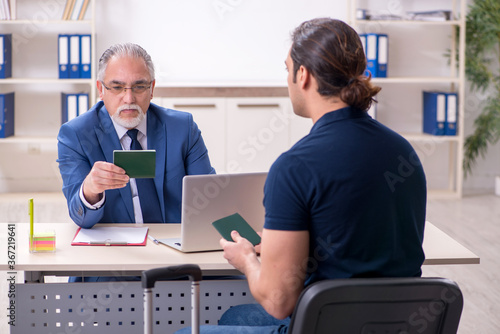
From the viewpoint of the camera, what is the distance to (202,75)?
551 cm

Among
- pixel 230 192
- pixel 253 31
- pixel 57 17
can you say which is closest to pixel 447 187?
pixel 253 31

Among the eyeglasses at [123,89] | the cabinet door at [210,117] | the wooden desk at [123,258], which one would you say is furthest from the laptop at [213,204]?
the cabinet door at [210,117]

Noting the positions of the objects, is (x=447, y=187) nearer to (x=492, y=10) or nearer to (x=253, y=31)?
(x=492, y=10)

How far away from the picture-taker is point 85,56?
5098 mm

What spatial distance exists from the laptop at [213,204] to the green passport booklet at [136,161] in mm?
159

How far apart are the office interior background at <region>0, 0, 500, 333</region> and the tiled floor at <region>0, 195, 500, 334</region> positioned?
0.07 meters

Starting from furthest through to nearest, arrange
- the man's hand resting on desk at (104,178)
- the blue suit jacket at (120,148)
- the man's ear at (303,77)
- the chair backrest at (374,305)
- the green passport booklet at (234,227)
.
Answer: the blue suit jacket at (120,148), the man's hand resting on desk at (104,178), the green passport booklet at (234,227), the man's ear at (303,77), the chair backrest at (374,305)

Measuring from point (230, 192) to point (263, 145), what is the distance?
10.8 feet

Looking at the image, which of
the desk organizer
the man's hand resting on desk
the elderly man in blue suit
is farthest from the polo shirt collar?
the elderly man in blue suit

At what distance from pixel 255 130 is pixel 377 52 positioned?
113 cm

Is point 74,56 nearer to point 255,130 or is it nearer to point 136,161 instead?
point 255,130

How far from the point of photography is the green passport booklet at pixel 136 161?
1.99 metres

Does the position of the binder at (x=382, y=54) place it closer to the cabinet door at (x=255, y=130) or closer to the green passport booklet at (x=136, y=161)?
the cabinet door at (x=255, y=130)

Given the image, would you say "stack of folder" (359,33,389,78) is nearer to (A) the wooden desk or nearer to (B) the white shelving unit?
(B) the white shelving unit
